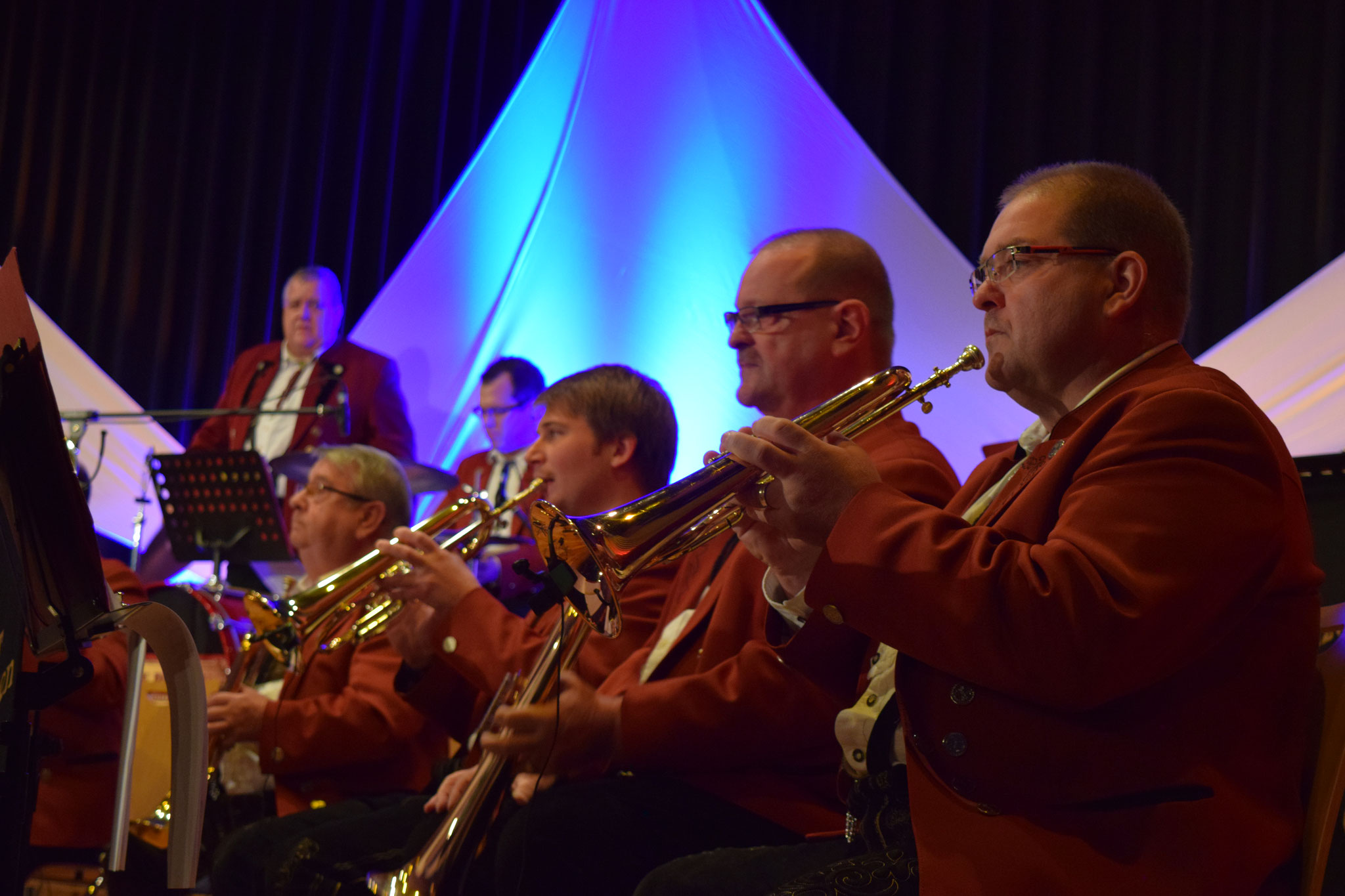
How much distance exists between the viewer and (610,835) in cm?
196

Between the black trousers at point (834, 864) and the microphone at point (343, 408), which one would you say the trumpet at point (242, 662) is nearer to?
the black trousers at point (834, 864)

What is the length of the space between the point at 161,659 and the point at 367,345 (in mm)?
4993

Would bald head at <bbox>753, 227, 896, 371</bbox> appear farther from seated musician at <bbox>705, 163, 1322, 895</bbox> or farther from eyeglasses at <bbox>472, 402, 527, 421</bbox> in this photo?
eyeglasses at <bbox>472, 402, 527, 421</bbox>

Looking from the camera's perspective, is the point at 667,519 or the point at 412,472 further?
the point at 412,472

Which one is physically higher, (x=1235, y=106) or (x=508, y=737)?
(x=1235, y=106)

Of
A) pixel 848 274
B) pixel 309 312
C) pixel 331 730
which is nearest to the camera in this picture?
pixel 848 274

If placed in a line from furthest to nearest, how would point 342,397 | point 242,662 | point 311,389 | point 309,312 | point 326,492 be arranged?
point 309,312 → point 311,389 → point 342,397 → point 326,492 → point 242,662

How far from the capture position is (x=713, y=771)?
6.85ft

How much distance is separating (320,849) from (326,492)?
1.32 m

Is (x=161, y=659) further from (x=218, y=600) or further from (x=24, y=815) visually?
(x=218, y=600)

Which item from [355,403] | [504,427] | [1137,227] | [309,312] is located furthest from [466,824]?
[309,312]

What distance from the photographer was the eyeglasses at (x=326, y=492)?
3.53 m

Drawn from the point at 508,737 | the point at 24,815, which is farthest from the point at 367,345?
the point at 24,815

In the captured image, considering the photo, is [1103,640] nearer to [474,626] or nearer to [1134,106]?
[474,626]
